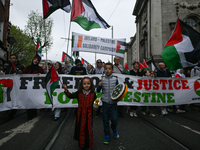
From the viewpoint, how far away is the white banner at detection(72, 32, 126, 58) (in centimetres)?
670

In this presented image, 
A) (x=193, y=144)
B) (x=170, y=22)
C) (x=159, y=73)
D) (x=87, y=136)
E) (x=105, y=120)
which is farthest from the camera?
(x=170, y=22)

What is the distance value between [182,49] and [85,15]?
4.14 m

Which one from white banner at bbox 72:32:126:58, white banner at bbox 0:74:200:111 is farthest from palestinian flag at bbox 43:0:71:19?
white banner at bbox 0:74:200:111

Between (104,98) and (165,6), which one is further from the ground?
(165,6)

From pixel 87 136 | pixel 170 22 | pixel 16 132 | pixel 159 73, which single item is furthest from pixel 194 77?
pixel 170 22

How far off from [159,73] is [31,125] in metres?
5.03

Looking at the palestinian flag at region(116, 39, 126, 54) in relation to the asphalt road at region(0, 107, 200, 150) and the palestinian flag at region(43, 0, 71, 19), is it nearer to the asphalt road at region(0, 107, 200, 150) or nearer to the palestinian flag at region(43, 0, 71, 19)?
the palestinian flag at region(43, 0, 71, 19)

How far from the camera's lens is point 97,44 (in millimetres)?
6906

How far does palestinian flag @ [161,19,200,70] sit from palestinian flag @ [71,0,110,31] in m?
3.15

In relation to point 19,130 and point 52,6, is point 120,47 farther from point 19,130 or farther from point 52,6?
point 19,130

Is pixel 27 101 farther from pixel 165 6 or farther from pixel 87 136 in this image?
pixel 165 6

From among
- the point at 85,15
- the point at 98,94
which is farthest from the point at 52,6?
the point at 98,94

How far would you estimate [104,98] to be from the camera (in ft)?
10.2

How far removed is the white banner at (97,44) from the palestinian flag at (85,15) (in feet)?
2.05
